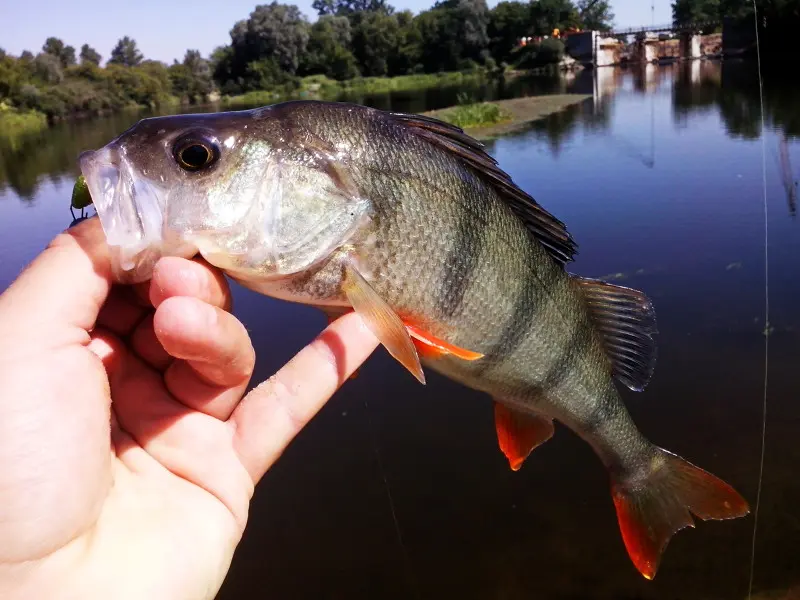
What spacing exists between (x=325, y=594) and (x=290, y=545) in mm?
468

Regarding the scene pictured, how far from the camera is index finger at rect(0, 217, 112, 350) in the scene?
4.54ft

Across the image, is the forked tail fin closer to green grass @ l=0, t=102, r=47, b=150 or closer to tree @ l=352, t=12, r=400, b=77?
green grass @ l=0, t=102, r=47, b=150

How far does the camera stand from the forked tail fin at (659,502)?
249cm

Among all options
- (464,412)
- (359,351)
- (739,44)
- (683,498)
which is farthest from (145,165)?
(739,44)

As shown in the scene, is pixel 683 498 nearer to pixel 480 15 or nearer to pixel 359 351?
pixel 359 351

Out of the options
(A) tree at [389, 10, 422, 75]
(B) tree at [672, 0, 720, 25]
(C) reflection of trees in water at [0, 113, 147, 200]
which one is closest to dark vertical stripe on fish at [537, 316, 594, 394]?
(C) reflection of trees in water at [0, 113, 147, 200]

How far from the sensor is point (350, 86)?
56625 millimetres

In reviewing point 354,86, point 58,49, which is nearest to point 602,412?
point 354,86

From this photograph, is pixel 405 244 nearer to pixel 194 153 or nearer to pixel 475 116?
pixel 194 153

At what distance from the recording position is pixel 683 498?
2508 mm

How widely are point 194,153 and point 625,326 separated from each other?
5.60 ft

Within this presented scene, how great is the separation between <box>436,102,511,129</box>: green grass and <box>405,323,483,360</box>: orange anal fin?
750 inches

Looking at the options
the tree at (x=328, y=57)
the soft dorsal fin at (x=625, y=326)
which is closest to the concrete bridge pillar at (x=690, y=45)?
the tree at (x=328, y=57)

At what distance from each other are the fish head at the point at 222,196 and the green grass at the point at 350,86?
164 ft
